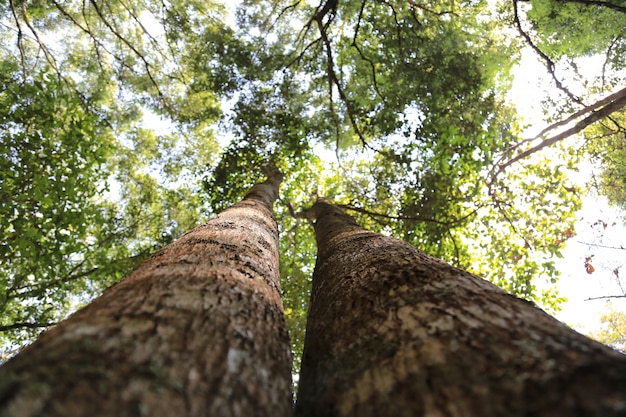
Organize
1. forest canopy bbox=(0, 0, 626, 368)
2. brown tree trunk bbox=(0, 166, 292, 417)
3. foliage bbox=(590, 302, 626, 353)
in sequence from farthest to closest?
foliage bbox=(590, 302, 626, 353) → forest canopy bbox=(0, 0, 626, 368) → brown tree trunk bbox=(0, 166, 292, 417)

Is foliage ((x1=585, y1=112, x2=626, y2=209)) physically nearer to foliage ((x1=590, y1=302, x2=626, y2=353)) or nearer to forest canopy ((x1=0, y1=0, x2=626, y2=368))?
forest canopy ((x1=0, y1=0, x2=626, y2=368))

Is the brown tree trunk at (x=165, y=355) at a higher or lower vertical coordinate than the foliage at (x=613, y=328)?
lower

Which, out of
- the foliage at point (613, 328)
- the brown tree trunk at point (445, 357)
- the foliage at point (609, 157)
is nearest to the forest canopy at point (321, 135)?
the foliage at point (609, 157)

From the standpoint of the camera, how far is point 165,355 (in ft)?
3.00

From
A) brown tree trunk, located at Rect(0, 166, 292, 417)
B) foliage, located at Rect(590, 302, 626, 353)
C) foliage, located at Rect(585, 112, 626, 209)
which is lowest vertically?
brown tree trunk, located at Rect(0, 166, 292, 417)

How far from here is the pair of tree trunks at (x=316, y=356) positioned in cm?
75

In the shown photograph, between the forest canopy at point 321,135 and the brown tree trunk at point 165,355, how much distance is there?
154 inches

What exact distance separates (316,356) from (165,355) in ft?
2.28

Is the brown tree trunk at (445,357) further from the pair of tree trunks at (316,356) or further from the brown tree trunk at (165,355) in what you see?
the brown tree trunk at (165,355)

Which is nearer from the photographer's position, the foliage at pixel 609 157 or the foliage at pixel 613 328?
the foliage at pixel 609 157

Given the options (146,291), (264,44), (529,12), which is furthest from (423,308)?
(264,44)

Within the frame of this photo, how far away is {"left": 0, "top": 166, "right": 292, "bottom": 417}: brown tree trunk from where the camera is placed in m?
0.73

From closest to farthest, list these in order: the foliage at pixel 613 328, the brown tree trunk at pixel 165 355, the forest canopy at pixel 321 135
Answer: the brown tree trunk at pixel 165 355
the forest canopy at pixel 321 135
the foliage at pixel 613 328

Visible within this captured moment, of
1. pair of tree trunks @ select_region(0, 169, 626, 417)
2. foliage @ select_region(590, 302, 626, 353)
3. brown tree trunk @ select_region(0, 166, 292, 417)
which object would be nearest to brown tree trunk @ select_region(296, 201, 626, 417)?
pair of tree trunks @ select_region(0, 169, 626, 417)
